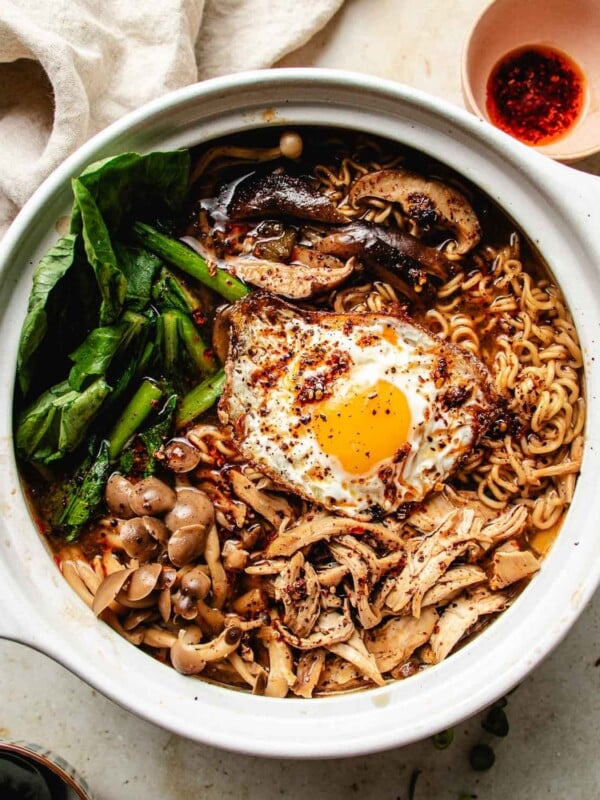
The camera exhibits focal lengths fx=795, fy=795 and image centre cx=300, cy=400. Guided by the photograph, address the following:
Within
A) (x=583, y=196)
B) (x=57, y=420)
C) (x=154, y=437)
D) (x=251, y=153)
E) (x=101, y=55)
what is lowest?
(x=154, y=437)

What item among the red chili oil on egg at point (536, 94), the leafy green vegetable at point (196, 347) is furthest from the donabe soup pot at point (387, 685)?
the red chili oil on egg at point (536, 94)

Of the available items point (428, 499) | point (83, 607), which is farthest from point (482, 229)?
point (83, 607)

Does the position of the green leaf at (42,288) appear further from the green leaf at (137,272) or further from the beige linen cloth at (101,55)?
the beige linen cloth at (101,55)

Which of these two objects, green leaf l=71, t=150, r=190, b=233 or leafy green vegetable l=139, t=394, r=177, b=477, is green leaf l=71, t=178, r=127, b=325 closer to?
green leaf l=71, t=150, r=190, b=233

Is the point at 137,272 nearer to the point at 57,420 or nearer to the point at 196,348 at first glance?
the point at 196,348

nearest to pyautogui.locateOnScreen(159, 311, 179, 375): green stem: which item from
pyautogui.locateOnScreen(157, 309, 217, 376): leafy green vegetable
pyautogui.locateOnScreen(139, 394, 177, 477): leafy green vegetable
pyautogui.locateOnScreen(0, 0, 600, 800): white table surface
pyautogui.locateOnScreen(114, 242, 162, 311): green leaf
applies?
pyautogui.locateOnScreen(157, 309, 217, 376): leafy green vegetable

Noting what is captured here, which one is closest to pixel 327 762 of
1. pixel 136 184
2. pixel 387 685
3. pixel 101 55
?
pixel 387 685

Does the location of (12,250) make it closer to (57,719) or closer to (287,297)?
(287,297)
